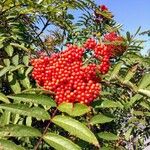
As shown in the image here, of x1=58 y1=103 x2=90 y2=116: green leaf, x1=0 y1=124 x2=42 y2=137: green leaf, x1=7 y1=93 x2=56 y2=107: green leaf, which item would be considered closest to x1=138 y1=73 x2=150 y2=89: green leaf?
x1=58 y1=103 x2=90 y2=116: green leaf

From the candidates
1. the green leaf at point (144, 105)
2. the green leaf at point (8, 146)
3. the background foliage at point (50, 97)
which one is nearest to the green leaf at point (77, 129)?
the background foliage at point (50, 97)

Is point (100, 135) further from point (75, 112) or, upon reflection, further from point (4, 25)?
point (4, 25)

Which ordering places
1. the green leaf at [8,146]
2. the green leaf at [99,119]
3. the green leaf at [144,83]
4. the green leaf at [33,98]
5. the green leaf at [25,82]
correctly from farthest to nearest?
the green leaf at [25,82] < the green leaf at [144,83] < the green leaf at [99,119] < the green leaf at [33,98] < the green leaf at [8,146]

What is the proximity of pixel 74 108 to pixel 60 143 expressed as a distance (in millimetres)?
A: 391

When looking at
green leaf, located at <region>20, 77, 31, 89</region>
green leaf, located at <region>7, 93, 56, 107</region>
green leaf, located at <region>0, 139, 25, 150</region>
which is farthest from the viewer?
green leaf, located at <region>20, 77, 31, 89</region>

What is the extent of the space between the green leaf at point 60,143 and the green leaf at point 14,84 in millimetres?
845

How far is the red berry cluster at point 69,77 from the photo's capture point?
2361 millimetres

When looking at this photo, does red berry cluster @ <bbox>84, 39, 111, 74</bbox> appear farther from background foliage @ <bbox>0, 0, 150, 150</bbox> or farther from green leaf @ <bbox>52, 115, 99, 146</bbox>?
green leaf @ <bbox>52, 115, 99, 146</bbox>

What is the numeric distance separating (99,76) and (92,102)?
219 mm

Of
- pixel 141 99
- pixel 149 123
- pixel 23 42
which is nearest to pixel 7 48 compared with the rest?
pixel 23 42

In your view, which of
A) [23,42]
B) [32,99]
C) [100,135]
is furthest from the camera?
[23,42]

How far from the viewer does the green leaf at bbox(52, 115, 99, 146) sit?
1.86m

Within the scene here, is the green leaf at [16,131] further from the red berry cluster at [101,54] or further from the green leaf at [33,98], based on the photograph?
the red berry cluster at [101,54]

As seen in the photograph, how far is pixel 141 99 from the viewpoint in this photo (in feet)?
9.00
